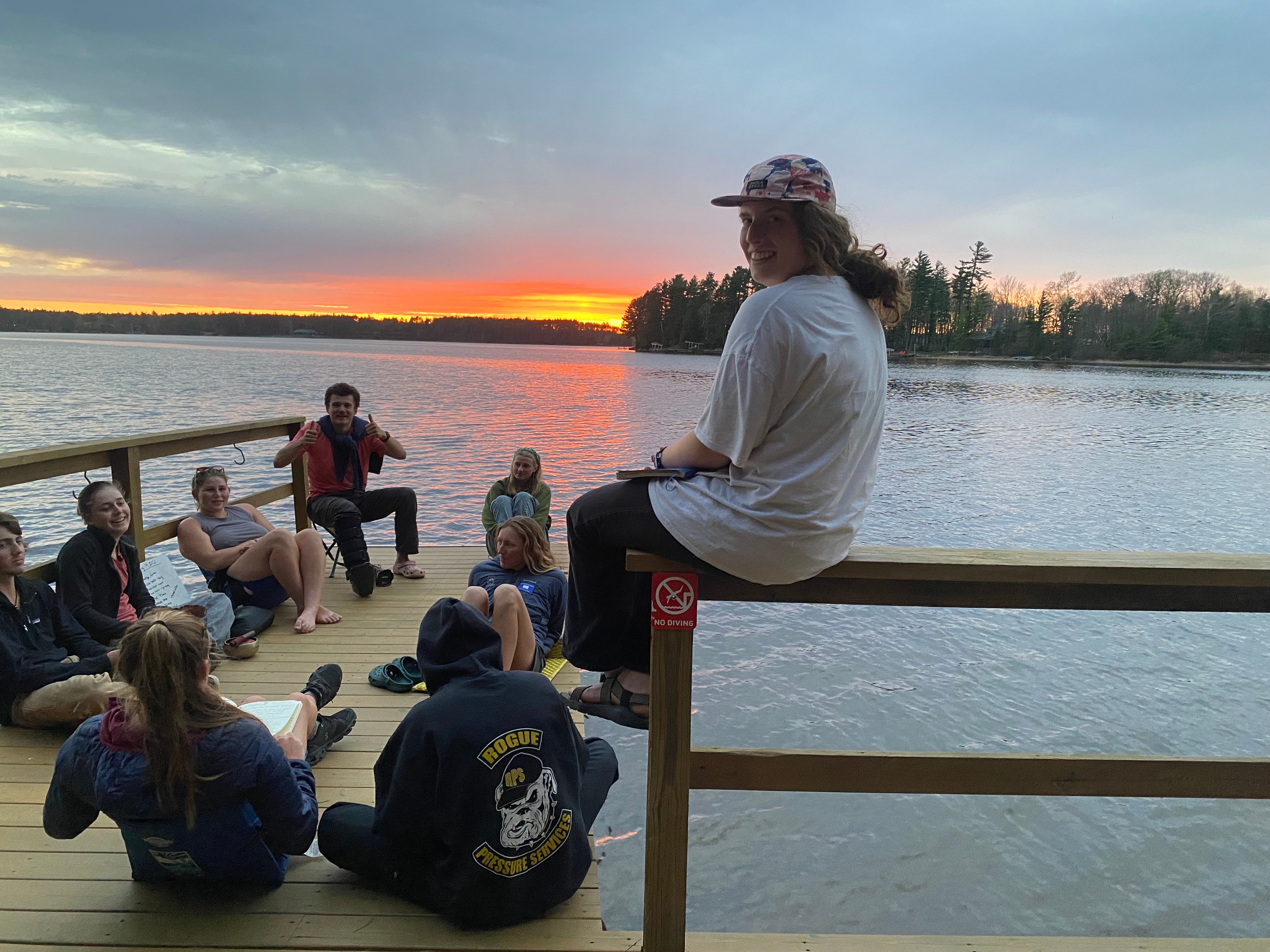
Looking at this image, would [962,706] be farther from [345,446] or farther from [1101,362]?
[1101,362]

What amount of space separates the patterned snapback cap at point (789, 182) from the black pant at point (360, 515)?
14.8ft

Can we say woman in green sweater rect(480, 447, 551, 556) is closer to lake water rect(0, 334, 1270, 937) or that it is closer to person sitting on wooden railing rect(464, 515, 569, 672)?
person sitting on wooden railing rect(464, 515, 569, 672)

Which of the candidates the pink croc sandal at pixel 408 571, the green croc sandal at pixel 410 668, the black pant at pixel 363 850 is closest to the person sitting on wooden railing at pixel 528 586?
the green croc sandal at pixel 410 668

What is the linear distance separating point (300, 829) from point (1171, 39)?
33.2 m

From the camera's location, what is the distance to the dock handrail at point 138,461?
12.2 ft

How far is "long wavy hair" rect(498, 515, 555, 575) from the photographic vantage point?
173 inches

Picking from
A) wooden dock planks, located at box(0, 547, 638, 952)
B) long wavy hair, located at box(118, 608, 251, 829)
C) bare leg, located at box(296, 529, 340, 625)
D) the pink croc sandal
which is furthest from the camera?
the pink croc sandal

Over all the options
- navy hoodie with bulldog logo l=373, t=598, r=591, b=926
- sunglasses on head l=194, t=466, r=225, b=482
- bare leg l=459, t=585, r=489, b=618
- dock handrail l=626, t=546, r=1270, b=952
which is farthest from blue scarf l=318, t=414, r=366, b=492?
dock handrail l=626, t=546, r=1270, b=952

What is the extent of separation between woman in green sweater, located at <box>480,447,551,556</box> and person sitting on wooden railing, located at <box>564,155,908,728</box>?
4174 mm

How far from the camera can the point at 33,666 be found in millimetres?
3152

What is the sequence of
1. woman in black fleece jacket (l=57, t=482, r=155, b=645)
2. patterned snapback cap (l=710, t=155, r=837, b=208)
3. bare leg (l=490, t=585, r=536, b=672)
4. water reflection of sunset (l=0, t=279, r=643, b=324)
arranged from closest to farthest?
patterned snapback cap (l=710, t=155, r=837, b=208) < woman in black fleece jacket (l=57, t=482, r=155, b=645) < bare leg (l=490, t=585, r=536, b=672) < water reflection of sunset (l=0, t=279, r=643, b=324)

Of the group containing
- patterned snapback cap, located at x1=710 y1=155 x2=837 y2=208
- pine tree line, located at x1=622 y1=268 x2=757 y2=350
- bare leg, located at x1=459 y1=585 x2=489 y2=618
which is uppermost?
pine tree line, located at x1=622 y1=268 x2=757 y2=350

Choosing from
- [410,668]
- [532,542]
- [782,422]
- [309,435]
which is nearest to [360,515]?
[309,435]

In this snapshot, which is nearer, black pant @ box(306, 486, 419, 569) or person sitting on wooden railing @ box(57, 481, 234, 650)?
person sitting on wooden railing @ box(57, 481, 234, 650)
